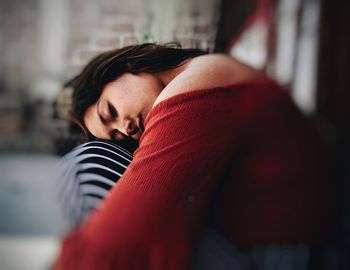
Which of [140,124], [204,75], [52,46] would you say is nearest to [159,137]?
[140,124]

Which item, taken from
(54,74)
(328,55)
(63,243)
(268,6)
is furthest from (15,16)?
(328,55)

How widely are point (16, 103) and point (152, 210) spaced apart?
1.71 ft

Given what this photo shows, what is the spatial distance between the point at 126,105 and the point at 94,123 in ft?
0.27

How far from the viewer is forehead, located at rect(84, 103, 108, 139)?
1.00 meters

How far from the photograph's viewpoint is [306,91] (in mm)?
2033

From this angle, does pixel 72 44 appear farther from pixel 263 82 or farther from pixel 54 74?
pixel 263 82

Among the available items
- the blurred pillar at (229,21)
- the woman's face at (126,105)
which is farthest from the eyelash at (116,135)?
the blurred pillar at (229,21)

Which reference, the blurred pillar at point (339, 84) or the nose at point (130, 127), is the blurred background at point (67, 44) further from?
the blurred pillar at point (339, 84)

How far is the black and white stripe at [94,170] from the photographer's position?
1.00 m

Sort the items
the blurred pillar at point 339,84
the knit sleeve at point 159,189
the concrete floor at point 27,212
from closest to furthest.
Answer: the knit sleeve at point 159,189, the concrete floor at point 27,212, the blurred pillar at point 339,84

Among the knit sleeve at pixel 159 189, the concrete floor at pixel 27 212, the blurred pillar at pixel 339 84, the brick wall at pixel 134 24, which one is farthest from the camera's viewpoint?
the blurred pillar at pixel 339 84

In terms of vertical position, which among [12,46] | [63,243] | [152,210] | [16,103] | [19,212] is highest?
[12,46]

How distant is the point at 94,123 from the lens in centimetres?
102

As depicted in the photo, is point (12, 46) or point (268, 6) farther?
point (268, 6)
